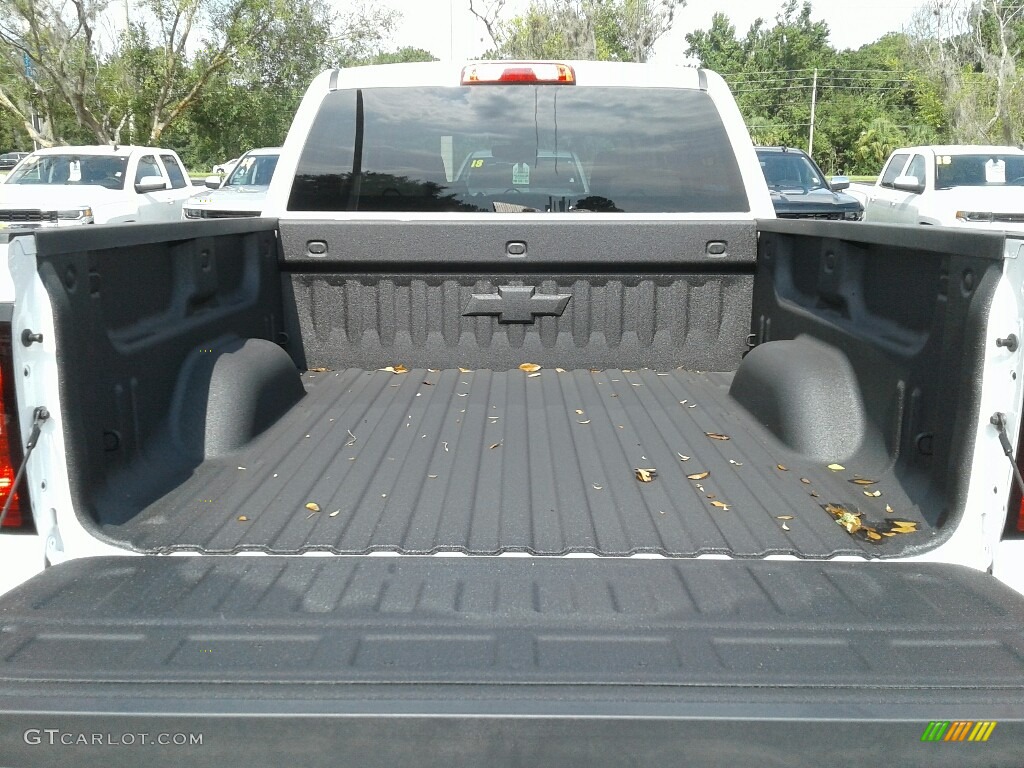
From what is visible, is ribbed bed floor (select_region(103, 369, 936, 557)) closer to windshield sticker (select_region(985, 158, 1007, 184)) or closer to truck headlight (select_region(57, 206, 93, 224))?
truck headlight (select_region(57, 206, 93, 224))

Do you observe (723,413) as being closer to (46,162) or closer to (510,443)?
(510,443)

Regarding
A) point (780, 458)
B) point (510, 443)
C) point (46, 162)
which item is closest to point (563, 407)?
point (510, 443)

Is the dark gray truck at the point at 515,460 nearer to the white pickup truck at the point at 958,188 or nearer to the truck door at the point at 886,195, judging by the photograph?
the white pickup truck at the point at 958,188

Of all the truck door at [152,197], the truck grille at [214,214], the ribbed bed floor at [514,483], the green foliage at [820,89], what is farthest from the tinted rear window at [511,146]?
the green foliage at [820,89]

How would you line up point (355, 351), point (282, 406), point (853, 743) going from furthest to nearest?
point (355, 351)
point (282, 406)
point (853, 743)

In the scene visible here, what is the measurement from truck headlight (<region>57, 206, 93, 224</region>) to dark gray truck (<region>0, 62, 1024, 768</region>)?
1114cm

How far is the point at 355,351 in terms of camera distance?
3650mm

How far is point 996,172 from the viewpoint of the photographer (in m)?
13.4

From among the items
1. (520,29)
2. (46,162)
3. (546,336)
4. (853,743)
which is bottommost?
(853,743)

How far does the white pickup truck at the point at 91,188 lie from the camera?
13.2 m

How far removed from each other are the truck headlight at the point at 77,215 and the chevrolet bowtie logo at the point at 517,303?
11.5m

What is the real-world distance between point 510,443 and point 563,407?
0.43 meters

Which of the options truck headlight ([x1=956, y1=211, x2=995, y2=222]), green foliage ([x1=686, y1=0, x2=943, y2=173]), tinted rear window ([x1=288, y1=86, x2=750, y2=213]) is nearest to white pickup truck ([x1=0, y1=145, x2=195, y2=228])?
tinted rear window ([x1=288, y1=86, x2=750, y2=213])

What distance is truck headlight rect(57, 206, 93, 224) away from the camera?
13195mm
